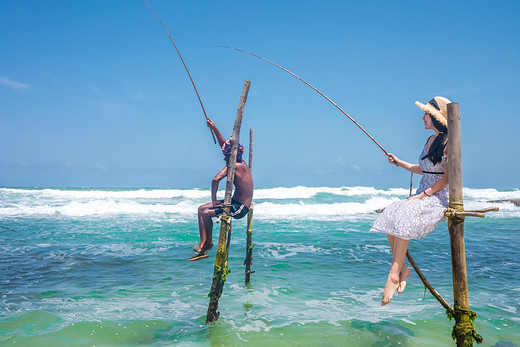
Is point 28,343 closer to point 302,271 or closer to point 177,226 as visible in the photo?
point 302,271

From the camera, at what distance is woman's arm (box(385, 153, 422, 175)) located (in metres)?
4.74

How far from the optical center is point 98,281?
924cm

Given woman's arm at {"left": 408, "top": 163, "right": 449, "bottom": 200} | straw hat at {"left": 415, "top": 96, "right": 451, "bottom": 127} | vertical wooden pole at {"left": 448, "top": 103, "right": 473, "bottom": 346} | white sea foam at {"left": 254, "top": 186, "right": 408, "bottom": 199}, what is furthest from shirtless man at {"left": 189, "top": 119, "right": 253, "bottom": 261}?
white sea foam at {"left": 254, "top": 186, "right": 408, "bottom": 199}

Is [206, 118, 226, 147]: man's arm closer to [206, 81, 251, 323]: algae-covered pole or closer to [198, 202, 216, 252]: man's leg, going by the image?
[206, 81, 251, 323]: algae-covered pole

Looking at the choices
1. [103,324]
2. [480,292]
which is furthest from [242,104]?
[480,292]

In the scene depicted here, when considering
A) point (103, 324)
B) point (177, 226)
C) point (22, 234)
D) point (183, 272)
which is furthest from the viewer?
point (177, 226)

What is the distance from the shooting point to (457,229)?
4117 millimetres

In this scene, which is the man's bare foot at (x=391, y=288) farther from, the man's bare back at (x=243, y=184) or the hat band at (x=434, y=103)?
the man's bare back at (x=243, y=184)

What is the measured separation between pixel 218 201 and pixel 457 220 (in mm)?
3348

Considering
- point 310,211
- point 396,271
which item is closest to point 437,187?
point 396,271

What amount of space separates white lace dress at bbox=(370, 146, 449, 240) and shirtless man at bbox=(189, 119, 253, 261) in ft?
7.58

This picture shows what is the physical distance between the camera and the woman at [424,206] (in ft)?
13.6

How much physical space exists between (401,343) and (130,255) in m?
8.86

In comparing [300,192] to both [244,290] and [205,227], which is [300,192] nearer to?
[244,290]
